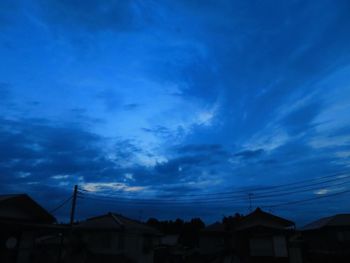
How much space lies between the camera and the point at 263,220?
3956 centimetres

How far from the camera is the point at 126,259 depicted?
33125 mm

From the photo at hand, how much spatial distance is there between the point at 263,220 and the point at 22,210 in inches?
1116

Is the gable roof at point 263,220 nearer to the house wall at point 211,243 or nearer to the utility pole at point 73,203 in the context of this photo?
the house wall at point 211,243

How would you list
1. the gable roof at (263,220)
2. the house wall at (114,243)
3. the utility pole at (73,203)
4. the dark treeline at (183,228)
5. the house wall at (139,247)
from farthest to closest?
the dark treeline at (183,228) → the gable roof at (263,220) → the house wall at (139,247) → the house wall at (114,243) → the utility pole at (73,203)

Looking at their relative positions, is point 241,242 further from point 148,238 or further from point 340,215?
point 340,215

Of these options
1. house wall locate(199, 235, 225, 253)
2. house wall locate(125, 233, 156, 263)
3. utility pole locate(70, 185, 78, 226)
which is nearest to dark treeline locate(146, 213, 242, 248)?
house wall locate(199, 235, 225, 253)

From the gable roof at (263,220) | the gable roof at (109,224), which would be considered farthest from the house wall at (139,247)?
the gable roof at (263,220)

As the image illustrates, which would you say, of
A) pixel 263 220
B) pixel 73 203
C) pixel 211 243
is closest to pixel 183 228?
pixel 211 243

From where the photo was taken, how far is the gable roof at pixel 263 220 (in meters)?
39.2

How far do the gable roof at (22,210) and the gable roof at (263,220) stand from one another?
23.8 metres

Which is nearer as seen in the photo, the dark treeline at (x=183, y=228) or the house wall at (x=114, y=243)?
the house wall at (x=114, y=243)

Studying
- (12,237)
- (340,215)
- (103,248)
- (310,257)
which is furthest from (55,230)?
(340,215)

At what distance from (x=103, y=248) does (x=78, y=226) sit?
164 inches

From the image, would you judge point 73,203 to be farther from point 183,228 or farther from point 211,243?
point 183,228
